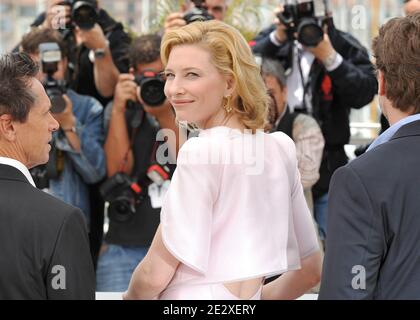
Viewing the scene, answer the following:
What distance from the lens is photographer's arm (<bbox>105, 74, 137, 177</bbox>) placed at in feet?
13.7

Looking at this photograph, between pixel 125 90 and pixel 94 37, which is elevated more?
pixel 94 37

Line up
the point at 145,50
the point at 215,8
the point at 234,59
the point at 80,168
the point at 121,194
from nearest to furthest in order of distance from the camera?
the point at 234,59
the point at 121,194
the point at 80,168
the point at 145,50
the point at 215,8

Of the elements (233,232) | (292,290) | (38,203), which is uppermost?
(38,203)

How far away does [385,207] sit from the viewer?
2035 millimetres

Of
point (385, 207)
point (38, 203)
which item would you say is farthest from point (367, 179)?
point (38, 203)

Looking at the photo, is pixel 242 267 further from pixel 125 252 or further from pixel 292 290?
pixel 125 252

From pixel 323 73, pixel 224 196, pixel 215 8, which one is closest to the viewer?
pixel 224 196

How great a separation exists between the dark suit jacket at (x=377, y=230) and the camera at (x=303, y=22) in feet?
7.35

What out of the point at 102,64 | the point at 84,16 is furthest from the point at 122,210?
the point at 84,16

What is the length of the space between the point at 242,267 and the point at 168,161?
177cm

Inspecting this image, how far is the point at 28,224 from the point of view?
2021 millimetres

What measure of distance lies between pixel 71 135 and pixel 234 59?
187 centimetres

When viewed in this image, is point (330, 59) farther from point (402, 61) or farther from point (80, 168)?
point (402, 61)

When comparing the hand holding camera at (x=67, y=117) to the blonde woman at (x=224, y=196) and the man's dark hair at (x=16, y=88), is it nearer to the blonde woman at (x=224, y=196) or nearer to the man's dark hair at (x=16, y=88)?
the blonde woman at (x=224, y=196)
